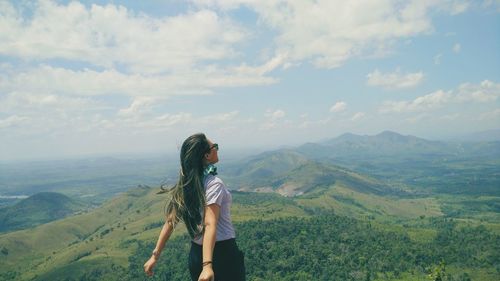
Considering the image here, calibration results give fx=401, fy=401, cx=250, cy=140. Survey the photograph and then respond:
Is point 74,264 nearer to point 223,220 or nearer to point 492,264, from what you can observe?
point 492,264

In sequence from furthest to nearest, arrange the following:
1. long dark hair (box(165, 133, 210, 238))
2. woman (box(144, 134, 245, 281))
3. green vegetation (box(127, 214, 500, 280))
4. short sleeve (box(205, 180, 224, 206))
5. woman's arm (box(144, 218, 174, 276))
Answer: green vegetation (box(127, 214, 500, 280))
woman's arm (box(144, 218, 174, 276))
long dark hair (box(165, 133, 210, 238))
woman (box(144, 134, 245, 281))
short sleeve (box(205, 180, 224, 206))

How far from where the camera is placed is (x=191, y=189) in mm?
7707

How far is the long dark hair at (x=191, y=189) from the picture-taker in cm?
765

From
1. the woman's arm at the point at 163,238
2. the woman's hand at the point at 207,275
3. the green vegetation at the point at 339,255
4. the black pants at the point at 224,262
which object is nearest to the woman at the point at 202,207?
the black pants at the point at 224,262

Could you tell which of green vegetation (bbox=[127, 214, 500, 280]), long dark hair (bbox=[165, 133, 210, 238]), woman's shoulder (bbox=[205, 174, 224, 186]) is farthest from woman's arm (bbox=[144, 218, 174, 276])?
green vegetation (bbox=[127, 214, 500, 280])

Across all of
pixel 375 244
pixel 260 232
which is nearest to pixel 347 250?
pixel 375 244

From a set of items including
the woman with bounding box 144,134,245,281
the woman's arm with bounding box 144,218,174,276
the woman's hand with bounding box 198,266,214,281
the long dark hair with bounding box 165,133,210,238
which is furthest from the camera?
the woman's arm with bounding box 144,218,174,276

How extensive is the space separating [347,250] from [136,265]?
9492cm

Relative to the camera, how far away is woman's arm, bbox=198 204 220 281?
6.71m

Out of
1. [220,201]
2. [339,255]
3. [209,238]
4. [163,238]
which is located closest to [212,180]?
[220,201]

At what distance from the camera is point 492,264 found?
17175 centimetres

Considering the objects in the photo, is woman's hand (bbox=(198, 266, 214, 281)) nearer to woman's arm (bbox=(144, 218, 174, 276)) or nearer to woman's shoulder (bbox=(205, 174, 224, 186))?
woman's shoulder (bbox=(205, 174, 224, 186))

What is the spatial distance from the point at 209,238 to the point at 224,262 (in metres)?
0.98

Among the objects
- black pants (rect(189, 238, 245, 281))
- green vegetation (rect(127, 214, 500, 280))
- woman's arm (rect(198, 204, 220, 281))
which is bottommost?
green vegetation (rect(127, 214, 500, 280))
